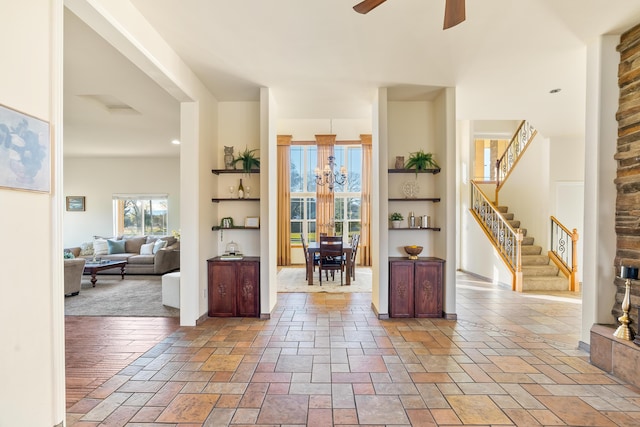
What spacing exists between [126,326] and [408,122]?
457cm

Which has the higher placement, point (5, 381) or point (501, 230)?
point (501, 230)

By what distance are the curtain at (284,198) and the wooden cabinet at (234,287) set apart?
4.44 m

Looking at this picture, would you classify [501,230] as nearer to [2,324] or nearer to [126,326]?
[126,326]

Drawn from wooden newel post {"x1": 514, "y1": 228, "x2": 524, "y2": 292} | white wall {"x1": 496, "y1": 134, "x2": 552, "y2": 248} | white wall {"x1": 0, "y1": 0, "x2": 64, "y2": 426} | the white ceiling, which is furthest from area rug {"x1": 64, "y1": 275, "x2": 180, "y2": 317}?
white wall {"x1": 496, "y1": 134, "x2": 552, "y2": 248}

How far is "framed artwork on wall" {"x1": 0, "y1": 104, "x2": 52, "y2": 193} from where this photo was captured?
1506mm

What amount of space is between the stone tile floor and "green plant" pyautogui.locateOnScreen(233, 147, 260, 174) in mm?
2014

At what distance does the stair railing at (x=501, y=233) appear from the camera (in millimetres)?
5922

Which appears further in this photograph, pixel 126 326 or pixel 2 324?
pixel 126 326

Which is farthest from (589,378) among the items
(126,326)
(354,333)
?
(126,326)

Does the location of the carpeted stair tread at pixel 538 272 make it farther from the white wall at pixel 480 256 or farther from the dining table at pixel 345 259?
the dining table at pixel 345 259

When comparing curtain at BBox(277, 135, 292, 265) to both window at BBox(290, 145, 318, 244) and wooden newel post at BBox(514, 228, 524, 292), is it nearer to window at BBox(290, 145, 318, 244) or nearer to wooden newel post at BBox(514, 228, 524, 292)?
window at BBox(290, 145, 318, 244)

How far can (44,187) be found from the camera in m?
1.73

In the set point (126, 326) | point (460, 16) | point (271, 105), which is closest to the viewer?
point (460, 16)

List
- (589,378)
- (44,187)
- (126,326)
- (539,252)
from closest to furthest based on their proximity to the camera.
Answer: (44,187) → (589,378) → (126,326) → (539,252)
